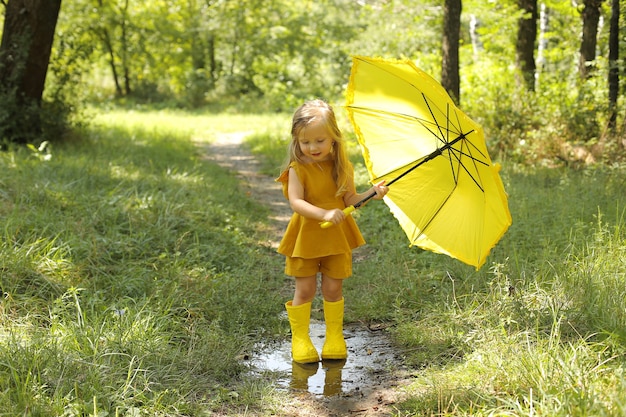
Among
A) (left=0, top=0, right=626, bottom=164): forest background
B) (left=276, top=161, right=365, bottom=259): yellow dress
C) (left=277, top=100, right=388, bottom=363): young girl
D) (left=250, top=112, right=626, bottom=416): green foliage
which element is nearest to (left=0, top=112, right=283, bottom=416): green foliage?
(left=277, top=100, right=388, bottom=363): young girl

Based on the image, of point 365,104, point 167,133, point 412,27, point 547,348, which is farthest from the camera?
point 412,27

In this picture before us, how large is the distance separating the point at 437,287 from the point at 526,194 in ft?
7.67

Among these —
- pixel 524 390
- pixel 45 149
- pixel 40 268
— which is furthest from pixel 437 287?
pixel 45 149

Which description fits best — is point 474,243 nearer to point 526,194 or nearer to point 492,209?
point 492,209

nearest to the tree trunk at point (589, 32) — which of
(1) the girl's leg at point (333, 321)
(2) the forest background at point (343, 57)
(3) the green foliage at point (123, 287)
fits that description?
(2) the forest background at point (343, 57)

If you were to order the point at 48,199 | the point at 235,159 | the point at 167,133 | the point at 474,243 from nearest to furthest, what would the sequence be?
the point at 474,243 < the point at 48,199 < the point at 235,159 < the point at 167,133

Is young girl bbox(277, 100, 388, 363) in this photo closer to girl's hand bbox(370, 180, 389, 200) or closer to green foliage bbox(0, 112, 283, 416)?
girl's hand bbox(370, 180, 389, 200)

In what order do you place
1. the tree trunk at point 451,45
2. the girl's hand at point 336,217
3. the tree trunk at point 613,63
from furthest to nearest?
the tree trunk at point 451,45
the tree trunk at point 613,63
the girl's hand at point 336,217

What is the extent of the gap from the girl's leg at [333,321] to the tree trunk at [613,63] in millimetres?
5762

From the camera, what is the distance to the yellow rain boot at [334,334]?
412 cm

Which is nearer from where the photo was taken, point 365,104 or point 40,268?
point 365,104

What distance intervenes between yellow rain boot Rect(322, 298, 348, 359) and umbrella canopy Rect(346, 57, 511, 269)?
2.39 ft

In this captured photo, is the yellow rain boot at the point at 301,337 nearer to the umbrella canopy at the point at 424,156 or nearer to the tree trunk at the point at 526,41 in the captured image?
the umbrella canopy at the point at 424,156

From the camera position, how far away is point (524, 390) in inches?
121
